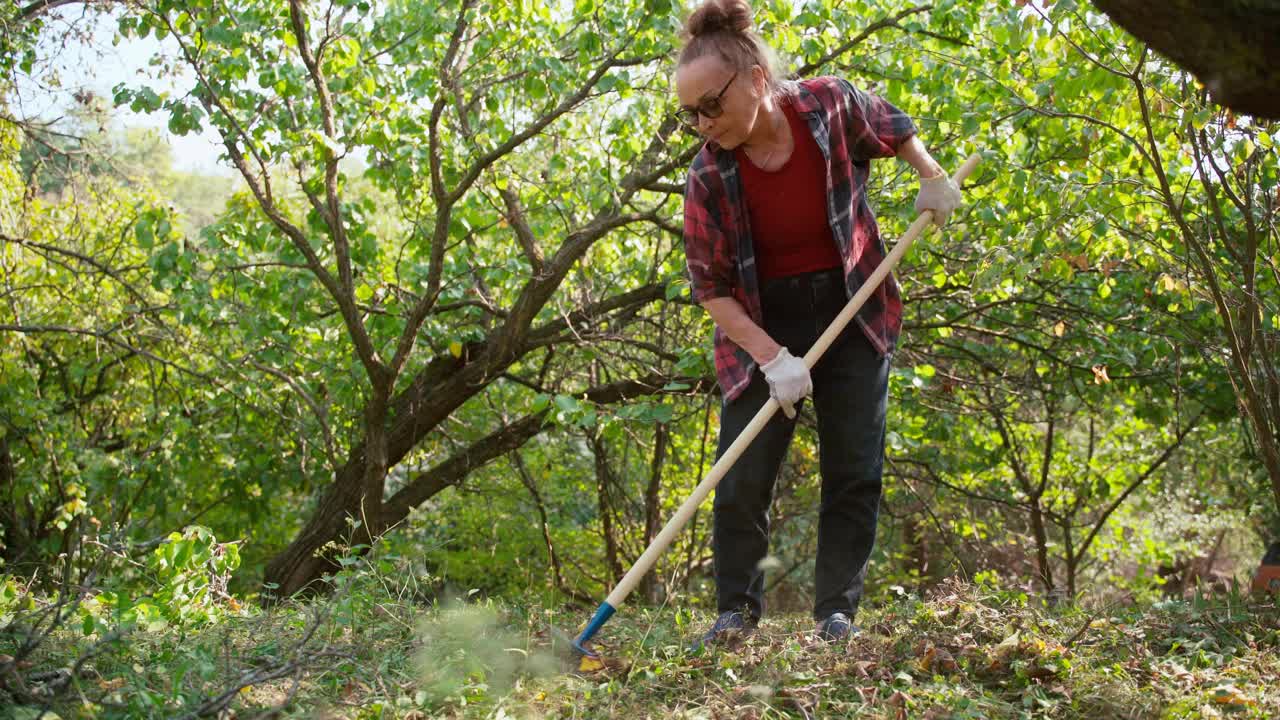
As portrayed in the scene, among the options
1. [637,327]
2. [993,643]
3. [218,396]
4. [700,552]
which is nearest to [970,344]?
[637,327]

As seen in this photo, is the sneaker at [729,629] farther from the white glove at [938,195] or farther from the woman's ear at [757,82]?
the woman's ear at [757,82]

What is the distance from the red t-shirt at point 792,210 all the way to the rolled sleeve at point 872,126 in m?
0.19

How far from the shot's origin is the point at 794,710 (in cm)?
235

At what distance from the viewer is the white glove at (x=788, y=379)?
2.75 meters

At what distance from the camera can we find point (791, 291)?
2.96 meters

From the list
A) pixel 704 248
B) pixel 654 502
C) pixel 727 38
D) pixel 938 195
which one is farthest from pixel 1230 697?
pixel 654 502

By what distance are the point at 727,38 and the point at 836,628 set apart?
5.23 ft

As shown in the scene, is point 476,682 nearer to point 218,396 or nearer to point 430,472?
point 430,472

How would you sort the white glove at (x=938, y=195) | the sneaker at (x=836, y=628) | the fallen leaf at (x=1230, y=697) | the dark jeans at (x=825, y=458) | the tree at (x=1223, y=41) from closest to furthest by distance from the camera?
the tree at (x=1223, y=41) < the fallen leaf at (x=1230, y=697) < the sneaker at (x=836, y=628) < the dark jeans at (x=825, y=458) < the white glove at (x=938, y=195)

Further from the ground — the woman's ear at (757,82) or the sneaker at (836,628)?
the woman's ear at (757,82)

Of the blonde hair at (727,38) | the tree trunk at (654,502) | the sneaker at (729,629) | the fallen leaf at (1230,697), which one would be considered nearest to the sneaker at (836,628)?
the sneaker at (729,629)

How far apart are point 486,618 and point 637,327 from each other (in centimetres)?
378

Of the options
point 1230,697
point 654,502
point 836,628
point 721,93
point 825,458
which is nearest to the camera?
point 1230,697

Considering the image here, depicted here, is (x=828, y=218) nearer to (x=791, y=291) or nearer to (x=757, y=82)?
(x=791, y=291)
